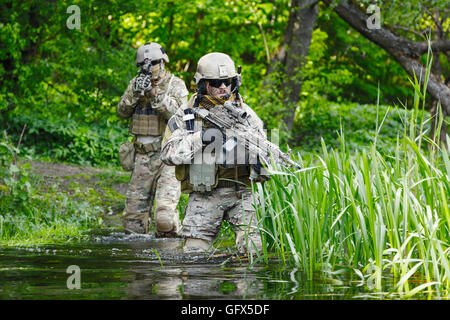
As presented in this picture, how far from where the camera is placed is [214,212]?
5293 millimetres

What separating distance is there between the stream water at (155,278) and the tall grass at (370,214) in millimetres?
178

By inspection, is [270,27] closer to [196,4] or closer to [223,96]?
[196,4]

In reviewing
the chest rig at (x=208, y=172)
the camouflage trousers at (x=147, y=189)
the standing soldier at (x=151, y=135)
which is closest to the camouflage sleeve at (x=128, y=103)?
the standing soldier at (x=151, y=135)

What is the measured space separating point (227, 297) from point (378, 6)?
8828 millimetres

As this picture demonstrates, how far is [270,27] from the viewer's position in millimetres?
18031

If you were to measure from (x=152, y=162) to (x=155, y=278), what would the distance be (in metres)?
3.21

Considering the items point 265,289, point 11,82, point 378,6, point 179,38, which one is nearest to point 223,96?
point 265,289

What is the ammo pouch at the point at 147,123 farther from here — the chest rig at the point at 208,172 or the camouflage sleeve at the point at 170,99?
the chest rig at the point at 208,172

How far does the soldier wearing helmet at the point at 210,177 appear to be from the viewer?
5.19 meters

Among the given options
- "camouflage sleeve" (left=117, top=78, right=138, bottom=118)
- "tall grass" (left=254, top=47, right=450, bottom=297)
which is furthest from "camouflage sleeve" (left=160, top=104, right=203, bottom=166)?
"camouflage sleeve" (left=117, top=78, right=138, bottom=118)

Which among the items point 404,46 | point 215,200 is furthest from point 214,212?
point 404,46

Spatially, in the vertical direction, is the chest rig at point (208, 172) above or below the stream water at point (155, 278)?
above

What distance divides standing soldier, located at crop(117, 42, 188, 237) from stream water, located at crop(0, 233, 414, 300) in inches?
50.9

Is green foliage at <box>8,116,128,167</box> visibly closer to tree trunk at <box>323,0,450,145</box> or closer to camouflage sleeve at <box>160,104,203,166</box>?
tree trunk at <box>323,0,450,145</box>
